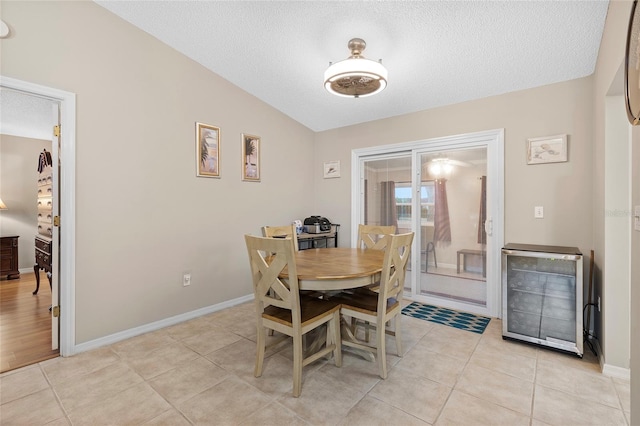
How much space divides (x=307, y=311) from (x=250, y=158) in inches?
92.7

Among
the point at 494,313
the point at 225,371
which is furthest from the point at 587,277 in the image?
the point at 225,371

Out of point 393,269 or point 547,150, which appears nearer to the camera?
point 393,269

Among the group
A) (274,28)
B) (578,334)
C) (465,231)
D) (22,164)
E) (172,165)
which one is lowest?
(578,334)

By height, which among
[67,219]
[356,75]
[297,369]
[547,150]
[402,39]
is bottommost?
[297,369]

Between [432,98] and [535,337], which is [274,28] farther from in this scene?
[535,337]

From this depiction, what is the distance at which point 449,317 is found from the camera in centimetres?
320

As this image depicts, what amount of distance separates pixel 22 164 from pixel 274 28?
543 centimetres

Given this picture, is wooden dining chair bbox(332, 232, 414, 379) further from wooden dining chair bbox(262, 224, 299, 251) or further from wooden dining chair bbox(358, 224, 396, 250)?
wooden dining chair bbox(262, 224, 299, 251)

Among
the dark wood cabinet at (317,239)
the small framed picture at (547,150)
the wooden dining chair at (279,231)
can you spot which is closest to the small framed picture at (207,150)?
the wooden dining chair at (279,231)

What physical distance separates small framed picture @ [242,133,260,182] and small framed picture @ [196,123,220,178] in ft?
1.18

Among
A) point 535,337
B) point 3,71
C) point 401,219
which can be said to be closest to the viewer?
point 3,71

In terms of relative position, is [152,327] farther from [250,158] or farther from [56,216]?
[250,158]

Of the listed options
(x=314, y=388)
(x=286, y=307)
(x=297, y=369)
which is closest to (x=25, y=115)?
(x=286, y=307)

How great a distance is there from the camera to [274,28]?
2623 mm
